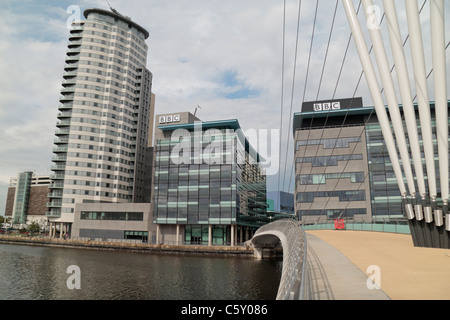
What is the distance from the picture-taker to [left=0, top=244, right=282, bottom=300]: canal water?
2823 centimetres

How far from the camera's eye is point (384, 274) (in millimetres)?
11266

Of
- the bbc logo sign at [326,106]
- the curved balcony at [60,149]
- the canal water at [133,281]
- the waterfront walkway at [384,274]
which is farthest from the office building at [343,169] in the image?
the curved balcony at [60,149]

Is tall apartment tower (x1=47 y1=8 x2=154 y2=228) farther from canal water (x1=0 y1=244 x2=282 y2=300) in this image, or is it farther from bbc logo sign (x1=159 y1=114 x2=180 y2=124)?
canal water (x1=0 y1=244 x2=282 y2=300)

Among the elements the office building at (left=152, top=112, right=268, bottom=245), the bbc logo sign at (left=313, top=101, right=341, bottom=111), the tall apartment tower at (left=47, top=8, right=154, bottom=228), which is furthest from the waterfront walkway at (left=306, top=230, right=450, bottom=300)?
the tall apartment tower at (left=47, top=8, right=154, bottom=228)

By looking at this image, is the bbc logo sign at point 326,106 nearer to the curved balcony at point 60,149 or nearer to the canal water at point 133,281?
the canal water at point 133,281

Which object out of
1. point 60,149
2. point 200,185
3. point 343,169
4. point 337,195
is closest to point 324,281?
point 200,185

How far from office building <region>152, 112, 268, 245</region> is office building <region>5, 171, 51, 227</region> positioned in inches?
4160

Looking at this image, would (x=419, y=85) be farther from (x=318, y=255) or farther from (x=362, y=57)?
(x=318, y=255)

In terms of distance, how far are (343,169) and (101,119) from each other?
251 ft

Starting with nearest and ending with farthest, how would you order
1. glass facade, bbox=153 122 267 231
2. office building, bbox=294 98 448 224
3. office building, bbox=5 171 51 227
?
office building, bbox=294 98 448 224
glass facade, bbox=153 122 267 231
office building, bbox=5 171 51 227

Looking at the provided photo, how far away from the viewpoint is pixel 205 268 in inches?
1757

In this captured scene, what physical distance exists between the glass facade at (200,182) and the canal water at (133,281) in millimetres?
26681

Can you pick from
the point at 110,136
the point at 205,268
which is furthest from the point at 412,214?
the point at 110,136
